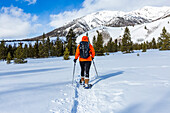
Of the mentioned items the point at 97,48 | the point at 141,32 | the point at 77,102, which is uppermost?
the point at 141,32

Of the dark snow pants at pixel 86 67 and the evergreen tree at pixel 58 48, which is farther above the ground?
the evergreen tree at pixel 58 48

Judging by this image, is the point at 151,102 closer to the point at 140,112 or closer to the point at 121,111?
the point at 140,112

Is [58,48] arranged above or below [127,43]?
below

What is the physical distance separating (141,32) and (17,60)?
188 metres

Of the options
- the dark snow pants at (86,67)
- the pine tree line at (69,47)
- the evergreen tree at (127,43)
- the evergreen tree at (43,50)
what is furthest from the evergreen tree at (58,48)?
the dark snow pants at (86,67)

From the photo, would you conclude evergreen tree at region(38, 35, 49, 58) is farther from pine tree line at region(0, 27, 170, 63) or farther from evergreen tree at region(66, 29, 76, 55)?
evergreen tree at region(66, 29, 76, 55)

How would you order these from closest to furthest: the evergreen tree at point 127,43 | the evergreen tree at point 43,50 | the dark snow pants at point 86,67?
the dark snow pants at point 86,67 < the evergreen tree at point 127,43 < the evergreen tree at point 43,50

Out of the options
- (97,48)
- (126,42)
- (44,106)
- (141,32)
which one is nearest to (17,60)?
(97,48)

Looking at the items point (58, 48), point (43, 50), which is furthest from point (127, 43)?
point (43, 50)

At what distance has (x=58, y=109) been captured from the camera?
2715mm

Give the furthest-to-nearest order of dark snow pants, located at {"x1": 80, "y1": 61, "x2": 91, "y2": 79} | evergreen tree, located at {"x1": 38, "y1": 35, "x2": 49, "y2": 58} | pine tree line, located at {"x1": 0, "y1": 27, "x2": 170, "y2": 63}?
evergreen tree, located at {"x1": 38, "y1": 35, "x2": 49, "y2": 58}
pine tree line, located at {"x1": 0, "y1": 27, "x2": 170, "y2": 63}
dark snow pants, located at {"x1": 80, "y1": 61, "x2": 91, "y2": 79}

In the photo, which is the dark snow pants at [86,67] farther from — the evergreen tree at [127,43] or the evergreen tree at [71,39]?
the evergreen tree at [127,43]

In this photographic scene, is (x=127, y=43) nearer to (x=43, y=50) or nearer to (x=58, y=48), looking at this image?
(x=58, y=48)

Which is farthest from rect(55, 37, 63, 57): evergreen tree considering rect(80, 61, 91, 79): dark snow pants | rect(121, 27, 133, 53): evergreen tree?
rect(80, 61, 91, 79): dark snow pants
